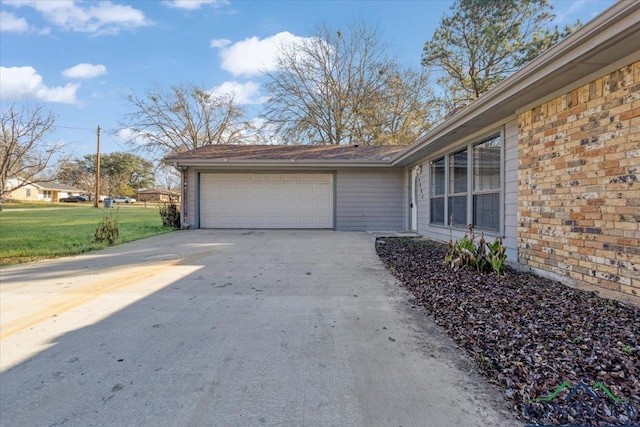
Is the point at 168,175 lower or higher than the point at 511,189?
higher

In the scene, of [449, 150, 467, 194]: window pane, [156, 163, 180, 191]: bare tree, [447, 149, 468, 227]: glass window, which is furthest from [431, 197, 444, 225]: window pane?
[156, 163, 180, 191]: bare tree

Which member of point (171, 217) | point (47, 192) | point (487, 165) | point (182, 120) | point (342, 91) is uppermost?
point (342, 91)

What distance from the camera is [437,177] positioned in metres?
8.17

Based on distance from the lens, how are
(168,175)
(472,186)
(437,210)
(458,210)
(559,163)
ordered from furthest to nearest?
(168,175) → (437,210) → (458,210) → (472,186) → (559,163)

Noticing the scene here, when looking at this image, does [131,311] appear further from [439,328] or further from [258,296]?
[439,328]

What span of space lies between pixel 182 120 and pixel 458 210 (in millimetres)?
23238

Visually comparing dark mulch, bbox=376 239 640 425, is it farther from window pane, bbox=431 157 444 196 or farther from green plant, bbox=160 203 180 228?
green plant, bbox=160 203 180 228

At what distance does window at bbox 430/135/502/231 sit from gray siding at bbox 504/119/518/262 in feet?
0.89

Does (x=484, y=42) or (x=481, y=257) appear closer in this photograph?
(x=481, y=257)

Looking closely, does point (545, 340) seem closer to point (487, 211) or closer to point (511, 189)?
point (511, 189)

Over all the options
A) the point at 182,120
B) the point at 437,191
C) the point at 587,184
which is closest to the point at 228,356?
the point at 587,184

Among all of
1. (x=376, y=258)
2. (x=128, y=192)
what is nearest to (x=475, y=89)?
(x=376, y=258)

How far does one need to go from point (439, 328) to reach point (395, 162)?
25.7ft

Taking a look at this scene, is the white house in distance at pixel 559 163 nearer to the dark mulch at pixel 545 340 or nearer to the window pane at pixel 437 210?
the window pane at pixel 437 210
